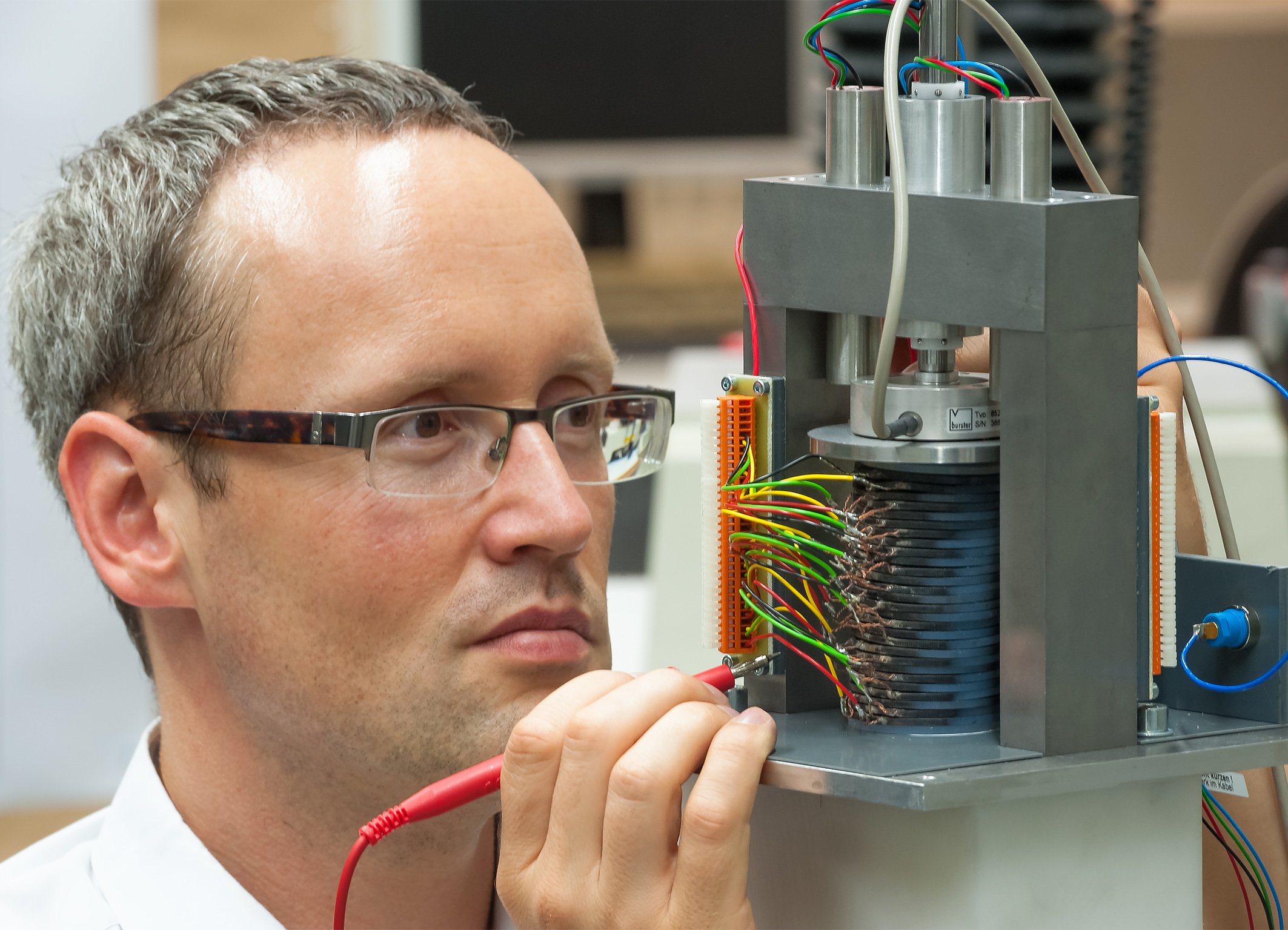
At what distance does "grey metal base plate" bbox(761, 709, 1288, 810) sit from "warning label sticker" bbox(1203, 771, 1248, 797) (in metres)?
0.18

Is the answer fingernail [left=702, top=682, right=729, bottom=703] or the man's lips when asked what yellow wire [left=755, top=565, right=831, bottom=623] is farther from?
the man's lips

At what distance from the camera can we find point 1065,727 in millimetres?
720

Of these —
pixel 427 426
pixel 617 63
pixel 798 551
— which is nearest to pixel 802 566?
pixel 798 551

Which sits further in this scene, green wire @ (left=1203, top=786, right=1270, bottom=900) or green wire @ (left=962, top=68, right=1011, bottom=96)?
green wire @ (left=1203, top=786, right=1270, bottom=900)

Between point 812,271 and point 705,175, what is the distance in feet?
8.35

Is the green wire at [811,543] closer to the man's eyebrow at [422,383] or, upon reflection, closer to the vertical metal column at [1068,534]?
the vertical metal column at [1068,534]

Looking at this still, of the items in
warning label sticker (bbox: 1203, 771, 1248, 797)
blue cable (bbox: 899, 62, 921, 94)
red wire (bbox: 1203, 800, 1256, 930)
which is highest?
blue cable (bbox: 899, 62, 921, 94)

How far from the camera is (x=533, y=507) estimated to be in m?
1.03

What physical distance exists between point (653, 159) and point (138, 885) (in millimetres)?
2341

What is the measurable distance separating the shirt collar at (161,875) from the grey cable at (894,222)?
69 centimetres

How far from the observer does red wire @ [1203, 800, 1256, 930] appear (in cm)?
89

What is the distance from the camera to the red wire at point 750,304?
82 centimetres

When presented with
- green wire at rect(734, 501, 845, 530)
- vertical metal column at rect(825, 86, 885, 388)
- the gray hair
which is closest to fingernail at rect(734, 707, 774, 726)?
green wire at rect(734, 501, 845, 530)

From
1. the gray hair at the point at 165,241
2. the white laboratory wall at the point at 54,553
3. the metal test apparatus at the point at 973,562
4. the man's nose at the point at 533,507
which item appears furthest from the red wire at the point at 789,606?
the white laboratory wall at the point at 54,553
